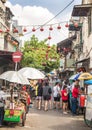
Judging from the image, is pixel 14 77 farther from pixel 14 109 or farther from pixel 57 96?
pixel 57 96

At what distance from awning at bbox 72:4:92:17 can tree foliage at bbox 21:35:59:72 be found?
22.8m

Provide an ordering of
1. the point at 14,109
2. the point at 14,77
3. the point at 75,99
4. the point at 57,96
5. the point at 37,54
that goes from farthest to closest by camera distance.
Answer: the point at 37,54
the point at 57,96
the point at 75,99
the point at 14,77
the point at 14,109

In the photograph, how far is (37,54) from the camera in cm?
5931

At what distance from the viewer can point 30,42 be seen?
61.4 metres

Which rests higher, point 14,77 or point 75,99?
point 14,77

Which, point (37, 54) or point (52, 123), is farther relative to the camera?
point (37, 54)

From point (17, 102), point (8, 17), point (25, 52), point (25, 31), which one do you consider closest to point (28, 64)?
point (25, 52)

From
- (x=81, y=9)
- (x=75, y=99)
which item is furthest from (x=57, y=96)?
(x=81, y=9)

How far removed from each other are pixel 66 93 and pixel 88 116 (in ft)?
26.6

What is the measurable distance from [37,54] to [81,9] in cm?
2952

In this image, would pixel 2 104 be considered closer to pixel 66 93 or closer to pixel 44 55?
pixel 66 93

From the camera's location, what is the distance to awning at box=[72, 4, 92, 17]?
2951cm

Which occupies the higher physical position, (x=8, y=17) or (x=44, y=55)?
(x=8, y=17)

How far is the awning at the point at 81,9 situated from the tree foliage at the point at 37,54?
22.8 metres
